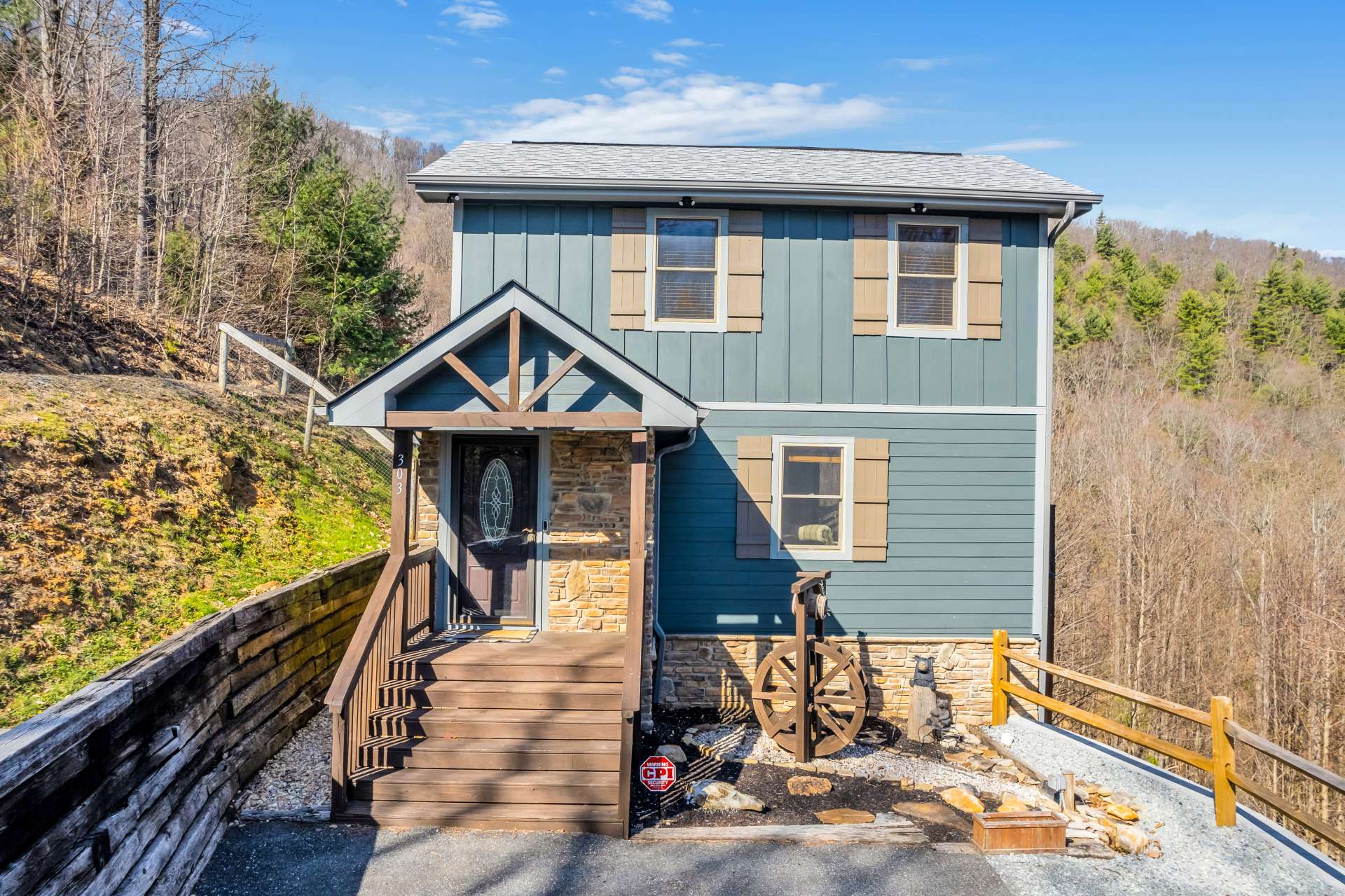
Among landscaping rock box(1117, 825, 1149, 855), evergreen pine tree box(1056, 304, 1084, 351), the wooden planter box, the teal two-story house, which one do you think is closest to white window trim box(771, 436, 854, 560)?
the teal two-story house

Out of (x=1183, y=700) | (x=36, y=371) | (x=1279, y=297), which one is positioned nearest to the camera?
(x=36, y=371)

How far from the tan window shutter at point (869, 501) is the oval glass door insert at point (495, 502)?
380 centimetres

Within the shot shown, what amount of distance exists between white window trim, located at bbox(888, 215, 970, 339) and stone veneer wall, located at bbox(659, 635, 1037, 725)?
3.46 metres

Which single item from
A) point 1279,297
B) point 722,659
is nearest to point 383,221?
point 722,659

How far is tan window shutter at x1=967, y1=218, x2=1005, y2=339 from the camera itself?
28.3 feet

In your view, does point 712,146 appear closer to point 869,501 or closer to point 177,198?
point 869,501

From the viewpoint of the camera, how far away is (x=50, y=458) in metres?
6.34

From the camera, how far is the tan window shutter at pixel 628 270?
848cm

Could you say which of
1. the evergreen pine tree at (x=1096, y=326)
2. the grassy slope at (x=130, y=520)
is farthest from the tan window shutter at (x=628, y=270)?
the evergreen pine tree at (x=1096, y=326)

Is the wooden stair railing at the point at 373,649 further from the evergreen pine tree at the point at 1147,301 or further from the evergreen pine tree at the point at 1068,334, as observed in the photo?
the evergreen pine tree at the point at 1147,301

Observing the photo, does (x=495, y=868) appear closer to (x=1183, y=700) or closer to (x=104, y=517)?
(x=104, y=517)

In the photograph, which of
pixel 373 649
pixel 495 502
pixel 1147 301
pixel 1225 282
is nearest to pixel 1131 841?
pixel 373 649

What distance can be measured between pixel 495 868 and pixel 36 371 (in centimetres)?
750

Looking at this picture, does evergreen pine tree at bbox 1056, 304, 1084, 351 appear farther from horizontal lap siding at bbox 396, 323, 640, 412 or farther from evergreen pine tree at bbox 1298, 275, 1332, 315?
horizontal lap siding at bbox 396, 323, 640, 412
